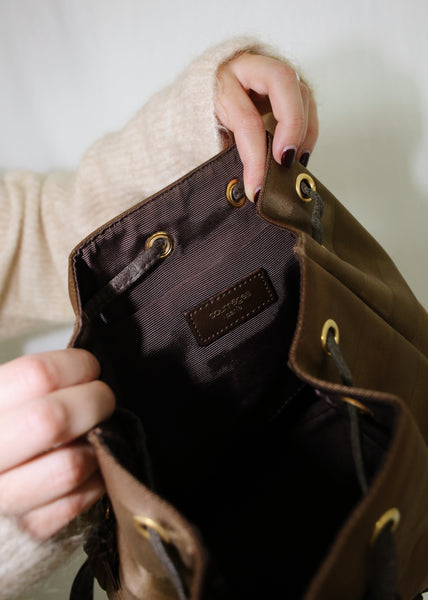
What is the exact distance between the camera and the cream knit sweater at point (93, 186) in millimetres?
464

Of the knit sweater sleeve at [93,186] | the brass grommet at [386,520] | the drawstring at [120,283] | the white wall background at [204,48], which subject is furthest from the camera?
the white wall background at [204,48]

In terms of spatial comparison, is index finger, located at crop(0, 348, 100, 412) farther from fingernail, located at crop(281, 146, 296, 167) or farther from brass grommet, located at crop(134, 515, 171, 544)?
fingernail, located at crop(281, 146, 296, 167)

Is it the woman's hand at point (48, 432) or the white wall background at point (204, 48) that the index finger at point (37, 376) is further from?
the white wall background at point (204, 48)

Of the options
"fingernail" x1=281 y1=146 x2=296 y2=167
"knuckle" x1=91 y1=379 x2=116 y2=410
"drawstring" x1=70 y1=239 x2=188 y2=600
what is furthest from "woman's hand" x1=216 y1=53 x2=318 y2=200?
"knuckle" x1=91 y1=379 x2=116 y2=410

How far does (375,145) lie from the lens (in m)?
0.64

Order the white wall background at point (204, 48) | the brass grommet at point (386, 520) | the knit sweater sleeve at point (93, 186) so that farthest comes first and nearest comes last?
the white wall background at point (204, 48) < the knit sweater sleeve at point (93, 186) < the brass grommet at point (386, 520)

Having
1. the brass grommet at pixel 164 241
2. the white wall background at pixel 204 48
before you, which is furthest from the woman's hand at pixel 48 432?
the white wall background at pixel 204 48

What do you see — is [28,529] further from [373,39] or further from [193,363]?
[373,39]

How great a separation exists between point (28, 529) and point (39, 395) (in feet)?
0.36

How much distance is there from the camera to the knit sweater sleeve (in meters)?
0.46

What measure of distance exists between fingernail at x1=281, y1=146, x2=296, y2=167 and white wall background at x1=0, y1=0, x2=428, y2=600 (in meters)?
0.28

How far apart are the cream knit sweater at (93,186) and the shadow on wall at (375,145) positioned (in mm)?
197

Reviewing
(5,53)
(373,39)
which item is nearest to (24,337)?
(5,53)

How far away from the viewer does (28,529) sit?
320 mm
